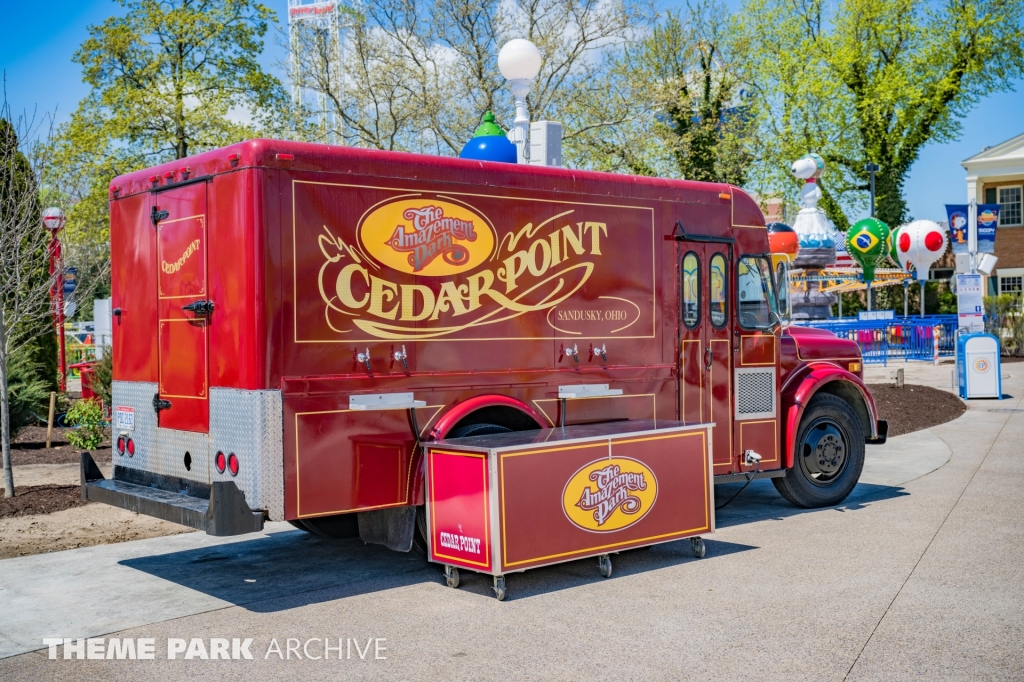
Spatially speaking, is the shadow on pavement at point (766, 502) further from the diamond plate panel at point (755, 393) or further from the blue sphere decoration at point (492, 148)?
the blue sphere decoration at point (492, 148)

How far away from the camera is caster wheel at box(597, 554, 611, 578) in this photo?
706 centimetres

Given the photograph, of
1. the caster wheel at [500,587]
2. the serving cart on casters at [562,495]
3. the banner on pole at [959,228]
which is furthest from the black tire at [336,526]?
the banner on pole at [959,228]

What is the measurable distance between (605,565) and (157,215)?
396cm

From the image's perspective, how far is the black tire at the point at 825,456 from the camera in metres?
9.49

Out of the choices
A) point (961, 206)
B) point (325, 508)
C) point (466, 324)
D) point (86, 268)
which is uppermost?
point (961, 206)

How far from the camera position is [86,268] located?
641 inches

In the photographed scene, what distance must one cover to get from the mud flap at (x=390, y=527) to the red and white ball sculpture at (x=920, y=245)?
95.5 ft

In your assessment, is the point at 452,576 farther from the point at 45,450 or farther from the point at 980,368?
the point at 980,368

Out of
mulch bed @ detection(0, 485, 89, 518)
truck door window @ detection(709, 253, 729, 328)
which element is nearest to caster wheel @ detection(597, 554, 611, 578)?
truck door window @ detection(709, 253, 729, 328)

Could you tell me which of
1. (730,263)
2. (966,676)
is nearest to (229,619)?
(966,676)

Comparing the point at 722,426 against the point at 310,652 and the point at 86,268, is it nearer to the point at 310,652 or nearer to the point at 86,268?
the point at 310,652

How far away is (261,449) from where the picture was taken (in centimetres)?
618

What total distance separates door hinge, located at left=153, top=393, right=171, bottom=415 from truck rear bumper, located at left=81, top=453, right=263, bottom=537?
56cm

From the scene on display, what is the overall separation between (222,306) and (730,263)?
4.58 metres
